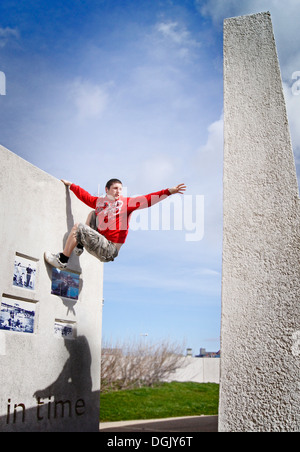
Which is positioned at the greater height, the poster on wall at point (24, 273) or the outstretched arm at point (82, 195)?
the outstretched arm at point (82, 195)

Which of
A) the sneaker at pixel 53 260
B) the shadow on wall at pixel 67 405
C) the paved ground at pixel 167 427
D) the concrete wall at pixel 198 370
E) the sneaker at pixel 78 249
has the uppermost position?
the sneaker at pixel 78 249

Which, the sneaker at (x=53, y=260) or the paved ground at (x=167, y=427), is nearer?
the sneaker at (x=53, y=260)

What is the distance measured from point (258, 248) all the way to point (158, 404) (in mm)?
9990

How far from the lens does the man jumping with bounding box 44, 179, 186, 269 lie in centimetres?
518

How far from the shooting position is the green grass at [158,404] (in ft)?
33.7

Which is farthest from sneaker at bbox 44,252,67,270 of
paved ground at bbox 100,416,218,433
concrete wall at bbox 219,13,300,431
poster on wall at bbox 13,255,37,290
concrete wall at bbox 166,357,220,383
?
concrete wall at bbox 166,357,220,383

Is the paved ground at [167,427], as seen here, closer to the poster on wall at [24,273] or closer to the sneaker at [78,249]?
the sneaker at [78,249]

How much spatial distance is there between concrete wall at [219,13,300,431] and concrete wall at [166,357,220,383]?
16.8 meters

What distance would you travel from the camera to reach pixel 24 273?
4906 millimetres

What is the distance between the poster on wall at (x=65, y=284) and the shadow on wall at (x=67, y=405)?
604 mm

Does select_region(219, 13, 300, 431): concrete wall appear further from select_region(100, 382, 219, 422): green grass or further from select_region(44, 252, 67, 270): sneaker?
select_region(100, 382, 219, 422): green grass

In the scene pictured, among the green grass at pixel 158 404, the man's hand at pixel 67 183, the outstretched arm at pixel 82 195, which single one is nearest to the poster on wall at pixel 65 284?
the outstretched arm at pixel 82 195

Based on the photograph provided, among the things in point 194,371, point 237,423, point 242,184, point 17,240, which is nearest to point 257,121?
point 242,184

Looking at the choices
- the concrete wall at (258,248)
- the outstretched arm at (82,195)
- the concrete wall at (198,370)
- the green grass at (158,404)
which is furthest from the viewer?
the concrete wall at (198,370)
